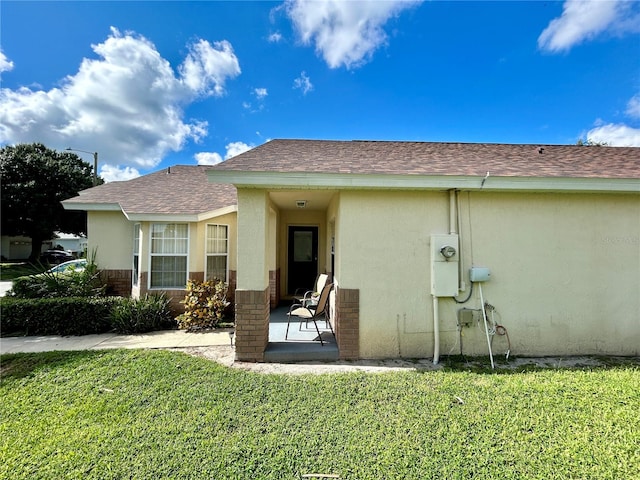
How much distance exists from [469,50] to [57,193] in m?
29.8

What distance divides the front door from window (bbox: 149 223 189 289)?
10.9ft

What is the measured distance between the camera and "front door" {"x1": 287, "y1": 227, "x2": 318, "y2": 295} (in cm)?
915

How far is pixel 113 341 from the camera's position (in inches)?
220

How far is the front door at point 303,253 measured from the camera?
9148 millimetres

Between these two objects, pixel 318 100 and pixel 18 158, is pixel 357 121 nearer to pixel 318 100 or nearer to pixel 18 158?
pixel 318 100

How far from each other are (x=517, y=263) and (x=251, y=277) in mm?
4714

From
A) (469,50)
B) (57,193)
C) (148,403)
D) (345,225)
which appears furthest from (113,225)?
(57,193)

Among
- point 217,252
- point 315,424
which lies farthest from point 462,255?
point 217,252

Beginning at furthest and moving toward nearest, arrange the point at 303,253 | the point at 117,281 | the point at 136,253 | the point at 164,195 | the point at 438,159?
the point at 303,253
the point at 164,195
the point at 117,281
the point at 136,253
the point at 438,159

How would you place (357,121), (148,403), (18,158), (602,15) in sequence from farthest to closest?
(18,158) < (357,121) < (602,15) < (148,403)

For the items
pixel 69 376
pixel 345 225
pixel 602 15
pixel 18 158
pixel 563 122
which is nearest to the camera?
pixel 69 376

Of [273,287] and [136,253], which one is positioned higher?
[136,253]

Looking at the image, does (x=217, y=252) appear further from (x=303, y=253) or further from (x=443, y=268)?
(x=443, y=268)

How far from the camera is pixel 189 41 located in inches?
323
